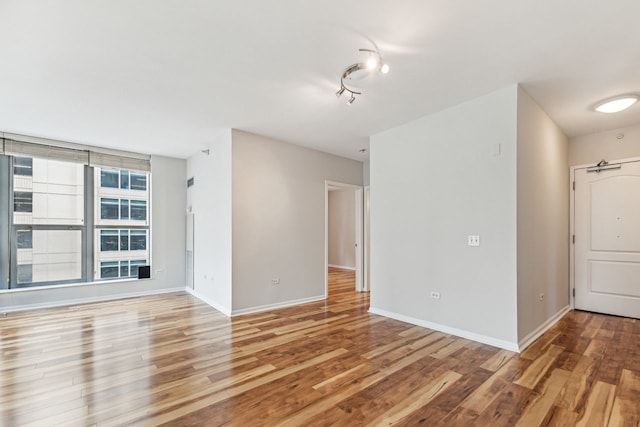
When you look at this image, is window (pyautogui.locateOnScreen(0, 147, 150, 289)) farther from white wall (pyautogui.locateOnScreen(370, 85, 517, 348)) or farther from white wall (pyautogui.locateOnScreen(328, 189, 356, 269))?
white wall (pyautogui.locateOnScreen(328, 189, 356, 269))

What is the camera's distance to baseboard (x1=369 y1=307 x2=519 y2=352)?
10.1 ft

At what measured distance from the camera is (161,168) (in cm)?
610

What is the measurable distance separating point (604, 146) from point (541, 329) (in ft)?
9.81

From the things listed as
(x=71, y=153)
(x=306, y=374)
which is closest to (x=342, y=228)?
(x=71, y=153)

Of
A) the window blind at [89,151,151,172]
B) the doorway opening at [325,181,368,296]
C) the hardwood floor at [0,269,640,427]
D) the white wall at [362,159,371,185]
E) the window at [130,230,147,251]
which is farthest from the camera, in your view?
the doorway opening at [325,181,368,296]

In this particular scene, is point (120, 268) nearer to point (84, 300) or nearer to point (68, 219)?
point (84, 300)

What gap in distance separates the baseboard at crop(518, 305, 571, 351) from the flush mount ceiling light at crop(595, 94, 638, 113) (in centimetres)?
262

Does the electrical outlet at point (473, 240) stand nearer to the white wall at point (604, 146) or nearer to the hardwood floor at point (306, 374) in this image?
the hardwood floor at point (306, 374)

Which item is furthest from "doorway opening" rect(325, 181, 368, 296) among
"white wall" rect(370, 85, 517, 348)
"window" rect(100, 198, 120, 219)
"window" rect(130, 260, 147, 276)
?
"window" rect(100, 198, 120, 219)

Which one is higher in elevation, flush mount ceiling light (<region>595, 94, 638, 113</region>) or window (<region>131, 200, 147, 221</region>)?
flush mount ceiling light (<region>595, 94, 638, 113</region>)

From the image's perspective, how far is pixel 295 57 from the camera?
2.57m

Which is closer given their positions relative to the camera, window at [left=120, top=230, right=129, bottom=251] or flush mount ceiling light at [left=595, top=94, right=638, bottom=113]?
flush mount ceiling light at [left=595, top=94, right=638, bottom=113]

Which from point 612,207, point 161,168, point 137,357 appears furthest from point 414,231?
point 161,168

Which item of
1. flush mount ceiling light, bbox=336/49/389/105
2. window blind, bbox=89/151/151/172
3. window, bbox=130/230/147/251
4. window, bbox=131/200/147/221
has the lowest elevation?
window, bbox=130/230/147/251
